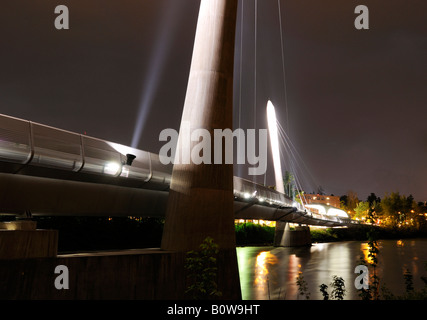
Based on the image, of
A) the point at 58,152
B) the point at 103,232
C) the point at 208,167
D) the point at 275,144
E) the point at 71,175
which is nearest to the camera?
the point at 58,152

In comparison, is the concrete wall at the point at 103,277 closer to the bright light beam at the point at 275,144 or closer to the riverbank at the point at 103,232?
the riverbank at the point at 103,232

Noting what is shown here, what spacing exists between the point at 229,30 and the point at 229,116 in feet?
10.8

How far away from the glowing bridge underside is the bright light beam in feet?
114

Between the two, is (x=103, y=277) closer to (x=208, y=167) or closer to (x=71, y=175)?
(x=208, y=167)

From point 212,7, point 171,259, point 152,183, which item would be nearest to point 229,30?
point 212,7

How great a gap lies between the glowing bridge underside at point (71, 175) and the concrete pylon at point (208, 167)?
2.69 m

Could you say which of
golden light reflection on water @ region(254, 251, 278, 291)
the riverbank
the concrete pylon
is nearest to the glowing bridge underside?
the concrete pylon

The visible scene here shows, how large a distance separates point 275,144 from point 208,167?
42.2m

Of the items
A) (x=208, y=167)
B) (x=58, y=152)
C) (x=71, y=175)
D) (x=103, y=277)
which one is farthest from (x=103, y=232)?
(x=103, y=277)

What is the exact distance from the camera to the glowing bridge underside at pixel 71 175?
1084 centimetres

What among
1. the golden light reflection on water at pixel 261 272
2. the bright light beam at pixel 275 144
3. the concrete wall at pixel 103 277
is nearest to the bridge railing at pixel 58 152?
the concrete wall at pixel 103 277

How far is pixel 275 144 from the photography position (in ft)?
176

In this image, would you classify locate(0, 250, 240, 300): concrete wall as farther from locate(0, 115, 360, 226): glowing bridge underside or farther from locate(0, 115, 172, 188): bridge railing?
locate(0, 115, 360, 226): glowing bridge underside
